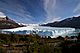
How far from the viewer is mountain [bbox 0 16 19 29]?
14.0 meters

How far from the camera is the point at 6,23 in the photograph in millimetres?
13914

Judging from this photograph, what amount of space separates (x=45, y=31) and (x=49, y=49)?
308 inches

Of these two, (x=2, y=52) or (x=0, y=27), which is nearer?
(x=2, y=52)

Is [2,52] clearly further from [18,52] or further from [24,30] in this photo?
[24,30]

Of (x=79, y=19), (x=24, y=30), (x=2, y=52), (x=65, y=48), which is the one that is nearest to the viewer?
(x=2, y=52)

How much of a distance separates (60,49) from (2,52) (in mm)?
2005

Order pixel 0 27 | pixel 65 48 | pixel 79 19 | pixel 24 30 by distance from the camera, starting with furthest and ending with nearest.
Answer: pixel 79 19, pixel 24 30, pixel 0 27, pixel 65 48

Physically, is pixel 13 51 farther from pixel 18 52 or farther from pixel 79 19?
pixel 79 19

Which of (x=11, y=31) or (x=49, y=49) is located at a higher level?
(x=11, y=31)

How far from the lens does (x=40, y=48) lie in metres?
7.80

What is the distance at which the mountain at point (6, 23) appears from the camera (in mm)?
14043

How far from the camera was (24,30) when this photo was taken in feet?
50.5

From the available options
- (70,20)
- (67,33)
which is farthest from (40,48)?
(70,20)

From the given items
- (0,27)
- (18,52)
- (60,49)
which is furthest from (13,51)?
(0,27)
